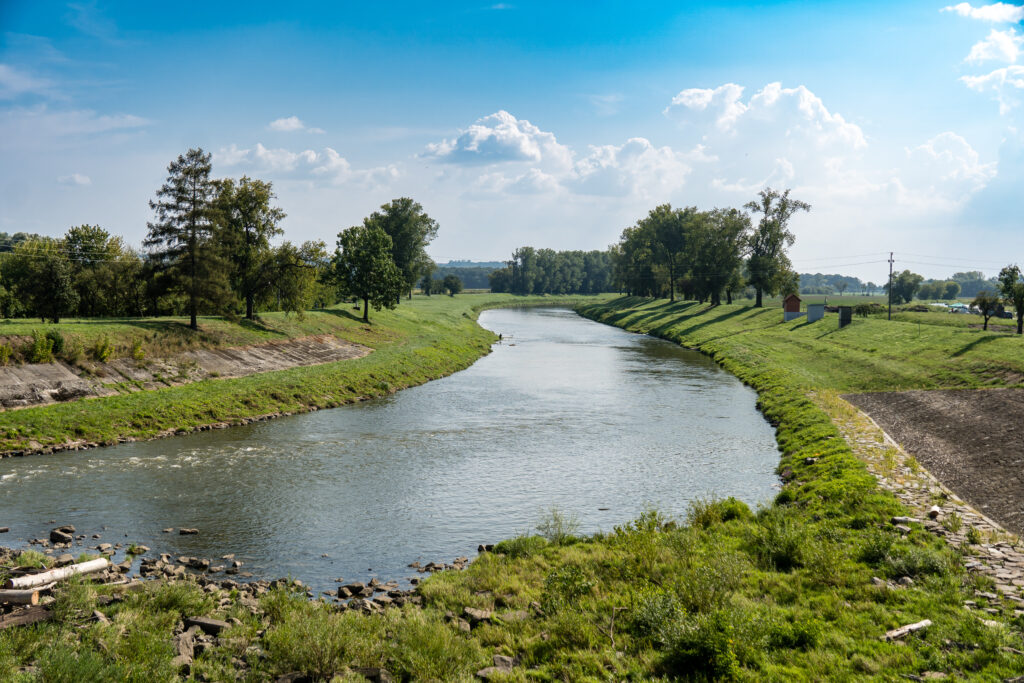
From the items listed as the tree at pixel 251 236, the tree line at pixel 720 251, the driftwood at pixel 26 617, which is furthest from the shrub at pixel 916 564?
the tree line at pixel 720 251

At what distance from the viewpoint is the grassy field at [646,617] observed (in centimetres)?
1130

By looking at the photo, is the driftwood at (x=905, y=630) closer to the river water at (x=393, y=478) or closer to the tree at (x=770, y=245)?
the river water at (x=393, y=478)

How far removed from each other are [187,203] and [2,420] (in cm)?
2450

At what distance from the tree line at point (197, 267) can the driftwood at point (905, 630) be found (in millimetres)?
48237

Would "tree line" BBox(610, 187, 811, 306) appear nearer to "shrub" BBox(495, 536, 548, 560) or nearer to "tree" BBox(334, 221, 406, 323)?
"tree" BBox(334, 221, 406, 323)

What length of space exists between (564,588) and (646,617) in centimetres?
289

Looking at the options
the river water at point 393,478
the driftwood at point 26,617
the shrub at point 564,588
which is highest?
the driftwood at point 26,617

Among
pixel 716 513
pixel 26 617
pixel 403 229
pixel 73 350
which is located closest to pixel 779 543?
pixel 716 513

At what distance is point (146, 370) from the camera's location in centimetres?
4025

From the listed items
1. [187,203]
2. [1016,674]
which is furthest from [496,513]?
[187,203]

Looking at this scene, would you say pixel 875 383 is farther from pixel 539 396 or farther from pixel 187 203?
Answer: pixel 187 203

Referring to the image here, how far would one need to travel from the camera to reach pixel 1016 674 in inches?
405

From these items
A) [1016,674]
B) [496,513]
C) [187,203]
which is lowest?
[496,513]

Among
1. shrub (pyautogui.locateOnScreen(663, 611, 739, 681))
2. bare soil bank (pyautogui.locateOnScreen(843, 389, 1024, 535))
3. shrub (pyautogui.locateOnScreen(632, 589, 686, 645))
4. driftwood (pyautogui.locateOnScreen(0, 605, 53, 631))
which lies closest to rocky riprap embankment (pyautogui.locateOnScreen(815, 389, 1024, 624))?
bare soil bank (pyautogui.locateOnScreen(843, 389, 1024, 535))
